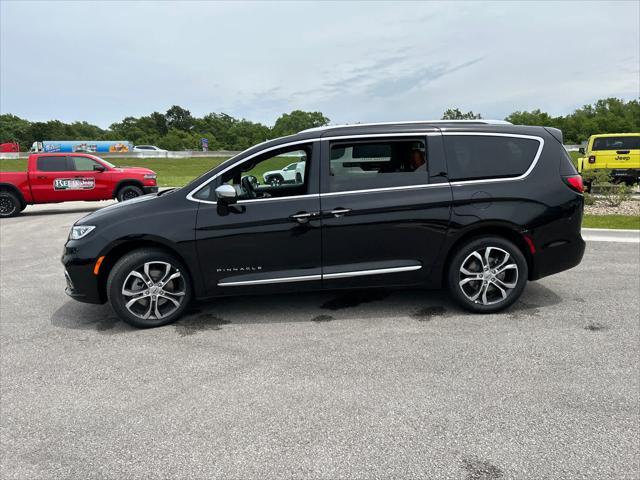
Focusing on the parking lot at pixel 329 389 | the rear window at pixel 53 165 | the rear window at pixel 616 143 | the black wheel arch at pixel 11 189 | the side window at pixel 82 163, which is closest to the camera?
the parking lot at pixel 329 389

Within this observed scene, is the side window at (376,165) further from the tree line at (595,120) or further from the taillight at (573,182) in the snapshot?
the tree line at (595,120)

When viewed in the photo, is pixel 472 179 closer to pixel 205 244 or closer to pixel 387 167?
pixel 387 167

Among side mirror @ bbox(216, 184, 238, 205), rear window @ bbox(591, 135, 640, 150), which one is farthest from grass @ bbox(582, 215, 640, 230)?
side mirror @ bbox(216, 184, 238, 205)

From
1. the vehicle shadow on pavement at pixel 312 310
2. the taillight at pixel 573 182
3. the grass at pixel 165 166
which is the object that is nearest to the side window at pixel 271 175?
the vehicle shadow on pavement at pixel 312 310

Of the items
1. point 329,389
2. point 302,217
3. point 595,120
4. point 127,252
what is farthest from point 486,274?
point 595,120

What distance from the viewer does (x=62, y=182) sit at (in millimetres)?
12570

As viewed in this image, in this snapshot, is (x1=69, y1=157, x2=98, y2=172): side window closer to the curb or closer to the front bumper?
the front bumper

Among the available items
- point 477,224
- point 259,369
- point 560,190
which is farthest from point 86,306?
point 560,190

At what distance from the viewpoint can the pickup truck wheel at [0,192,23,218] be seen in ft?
40.4

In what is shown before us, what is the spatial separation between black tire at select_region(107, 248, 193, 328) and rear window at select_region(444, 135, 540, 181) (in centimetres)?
278

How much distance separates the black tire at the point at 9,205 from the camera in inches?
485

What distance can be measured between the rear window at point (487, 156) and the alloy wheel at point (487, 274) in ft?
2.46

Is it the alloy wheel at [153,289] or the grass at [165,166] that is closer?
the alloy wheel at [153,289]

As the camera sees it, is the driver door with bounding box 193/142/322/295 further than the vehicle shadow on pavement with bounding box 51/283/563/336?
No
